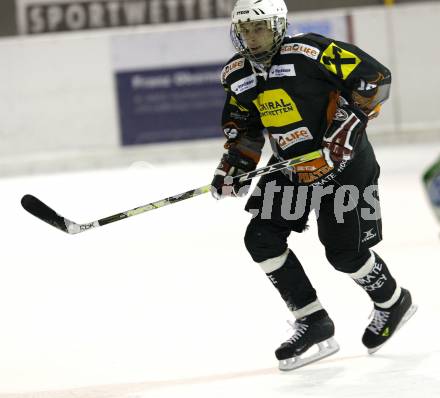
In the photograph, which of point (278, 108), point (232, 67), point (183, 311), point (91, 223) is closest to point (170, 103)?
point (183, 311)

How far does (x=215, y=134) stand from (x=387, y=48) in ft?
5.73

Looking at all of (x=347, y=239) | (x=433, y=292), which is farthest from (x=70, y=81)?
(x=347, y=239)

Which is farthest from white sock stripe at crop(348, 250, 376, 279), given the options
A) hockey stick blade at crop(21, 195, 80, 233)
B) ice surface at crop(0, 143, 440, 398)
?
hockey stick blade at crop(21, 195, 80, 233)

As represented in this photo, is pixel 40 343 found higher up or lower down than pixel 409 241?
higher up

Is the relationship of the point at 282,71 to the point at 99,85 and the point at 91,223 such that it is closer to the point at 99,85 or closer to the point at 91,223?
the point at 91,223

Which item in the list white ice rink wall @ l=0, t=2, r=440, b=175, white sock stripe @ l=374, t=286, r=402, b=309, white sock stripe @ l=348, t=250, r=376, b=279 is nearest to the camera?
white sock stripe @ l=348, t=250, r=376, b=279

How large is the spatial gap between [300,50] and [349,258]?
25.7 inches

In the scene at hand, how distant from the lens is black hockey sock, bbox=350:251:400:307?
340cm

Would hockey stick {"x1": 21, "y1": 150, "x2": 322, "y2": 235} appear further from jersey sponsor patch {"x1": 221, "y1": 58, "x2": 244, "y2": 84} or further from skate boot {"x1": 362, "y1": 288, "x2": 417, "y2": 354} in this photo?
skate boot {"x1": 362, "y1": 288, "x2": 417, "y2": 354}

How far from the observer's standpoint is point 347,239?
333 centimetres

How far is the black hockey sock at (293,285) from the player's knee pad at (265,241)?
0.04m

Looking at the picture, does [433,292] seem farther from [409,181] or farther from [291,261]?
[409,181]

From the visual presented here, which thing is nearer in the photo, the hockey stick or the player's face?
the player's face

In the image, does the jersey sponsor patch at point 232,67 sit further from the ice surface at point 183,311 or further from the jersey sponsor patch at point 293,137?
the ice surface at point 183,311
